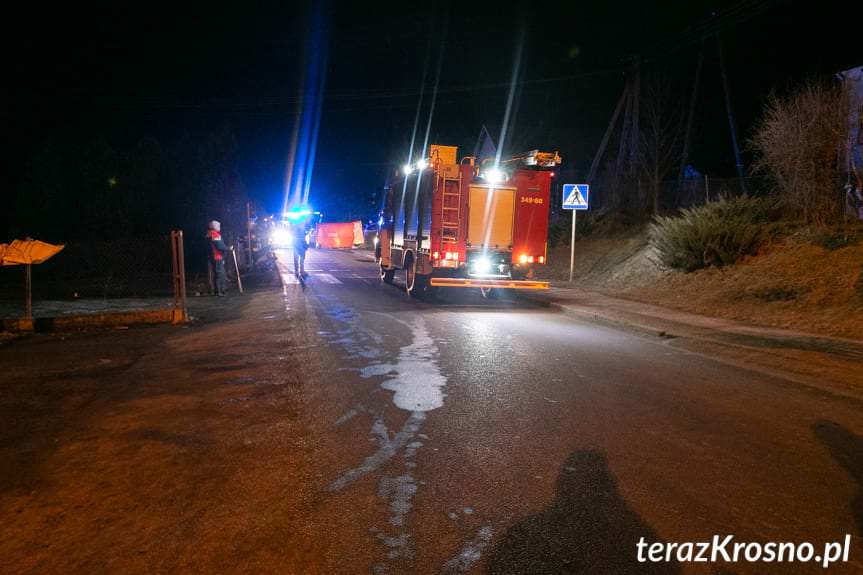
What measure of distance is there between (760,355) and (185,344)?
334 inches

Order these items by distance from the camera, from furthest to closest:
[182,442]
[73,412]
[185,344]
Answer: [185,344]
[73,412]
[182,442]

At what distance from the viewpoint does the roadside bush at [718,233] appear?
15.4 metres

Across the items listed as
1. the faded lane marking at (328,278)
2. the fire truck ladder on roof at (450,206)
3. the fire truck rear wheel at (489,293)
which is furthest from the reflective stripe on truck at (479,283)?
the faded lane marking at (328,278)

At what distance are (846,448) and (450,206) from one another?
10597 mm

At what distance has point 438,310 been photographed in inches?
552

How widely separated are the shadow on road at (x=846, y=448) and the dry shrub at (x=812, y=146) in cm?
1114

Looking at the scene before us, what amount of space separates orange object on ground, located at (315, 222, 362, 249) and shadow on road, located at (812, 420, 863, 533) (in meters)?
46.5

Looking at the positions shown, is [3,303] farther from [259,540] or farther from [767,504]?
[767,504]

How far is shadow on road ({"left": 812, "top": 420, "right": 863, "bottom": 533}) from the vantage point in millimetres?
4154

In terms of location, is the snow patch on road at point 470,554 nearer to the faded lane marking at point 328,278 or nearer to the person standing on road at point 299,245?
the faded lane marking at point 328,278

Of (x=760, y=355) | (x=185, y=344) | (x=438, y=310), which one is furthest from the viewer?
(x=438, y=310)

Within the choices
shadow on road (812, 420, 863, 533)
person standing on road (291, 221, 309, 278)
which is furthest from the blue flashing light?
shadow on road (812, 420, 863, 533)

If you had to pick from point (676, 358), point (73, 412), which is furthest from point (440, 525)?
point (676, 358)

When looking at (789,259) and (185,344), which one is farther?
(789,259)
